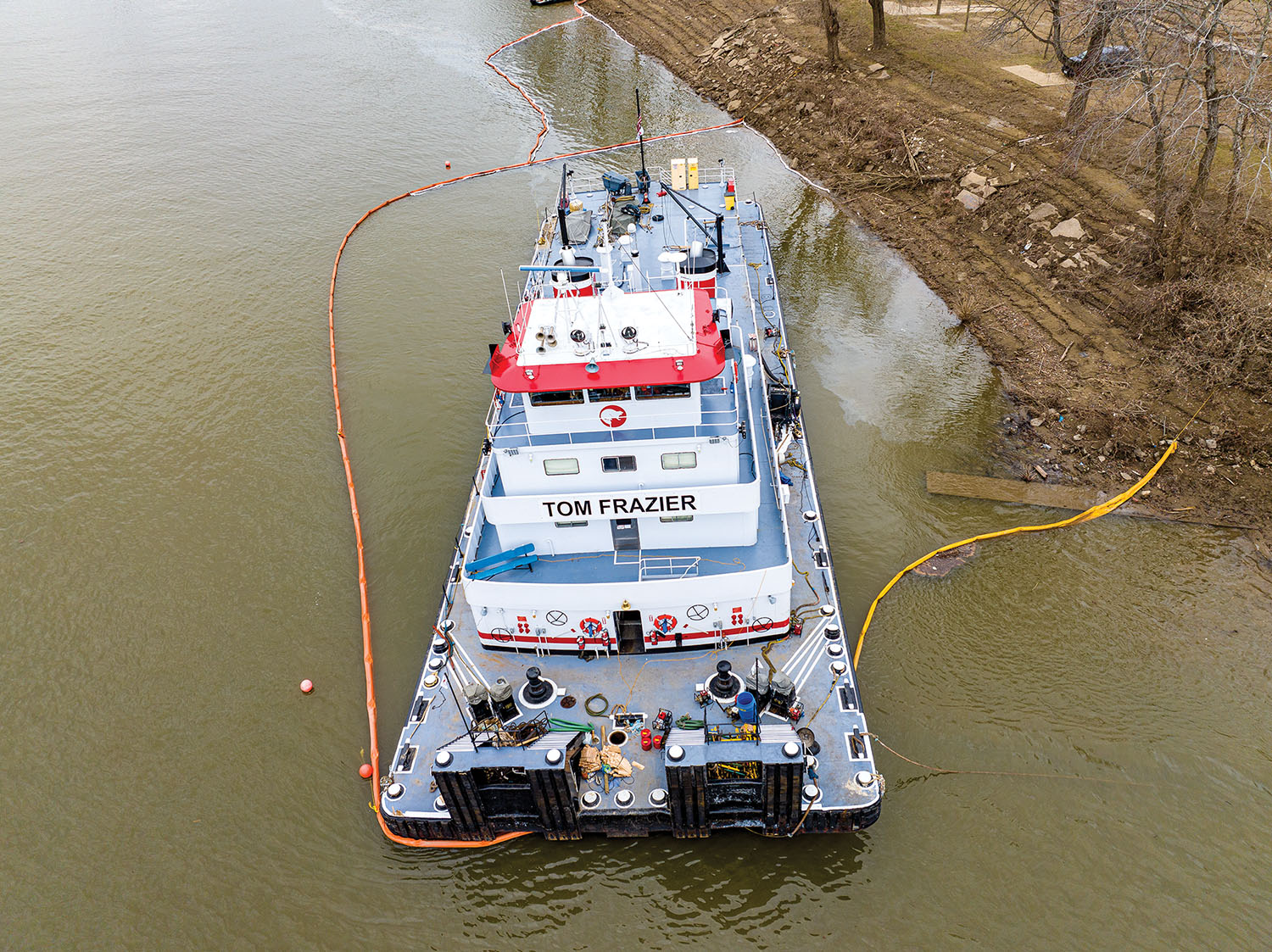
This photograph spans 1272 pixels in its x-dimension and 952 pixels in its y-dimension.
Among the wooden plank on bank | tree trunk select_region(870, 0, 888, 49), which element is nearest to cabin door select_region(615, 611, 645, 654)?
the wooden plank on bank

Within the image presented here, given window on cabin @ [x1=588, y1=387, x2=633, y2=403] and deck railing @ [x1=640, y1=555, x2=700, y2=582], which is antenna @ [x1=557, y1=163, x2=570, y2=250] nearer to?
window on cabin @ [x1=588, y1=387, x2=633, y2=403]

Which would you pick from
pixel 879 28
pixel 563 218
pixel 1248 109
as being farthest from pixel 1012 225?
pixel 879 28

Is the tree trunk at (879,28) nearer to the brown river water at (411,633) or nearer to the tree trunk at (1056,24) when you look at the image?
the tree trunk at (1056,24)

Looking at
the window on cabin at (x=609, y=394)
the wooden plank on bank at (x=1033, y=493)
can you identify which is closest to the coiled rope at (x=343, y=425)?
the window on cabin at (x=609, y=394)

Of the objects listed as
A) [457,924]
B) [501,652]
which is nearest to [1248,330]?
[501,652]

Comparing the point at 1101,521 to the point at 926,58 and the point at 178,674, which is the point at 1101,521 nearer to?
the point at 178,674

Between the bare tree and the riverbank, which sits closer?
the bare tree
